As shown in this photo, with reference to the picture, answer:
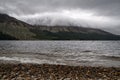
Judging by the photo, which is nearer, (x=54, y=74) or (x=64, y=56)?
(x=54, y=74)

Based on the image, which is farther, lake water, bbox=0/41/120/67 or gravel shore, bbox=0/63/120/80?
lake water, bbox=0/41/120/67

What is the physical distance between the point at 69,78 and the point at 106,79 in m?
3.50

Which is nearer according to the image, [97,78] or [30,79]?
[30,79]

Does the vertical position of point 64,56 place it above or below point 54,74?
below

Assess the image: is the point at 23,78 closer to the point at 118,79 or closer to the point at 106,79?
the point at 106,79

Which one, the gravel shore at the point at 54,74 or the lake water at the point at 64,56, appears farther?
the lake water at the point at 64,56

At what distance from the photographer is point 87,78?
584 inches

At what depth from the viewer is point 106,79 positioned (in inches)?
574

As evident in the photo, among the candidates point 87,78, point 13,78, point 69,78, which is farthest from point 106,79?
point 13,78

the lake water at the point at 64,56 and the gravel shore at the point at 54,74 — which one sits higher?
the gravel shore at the point at 54,74

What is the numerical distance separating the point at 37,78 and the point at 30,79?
2.34 feet

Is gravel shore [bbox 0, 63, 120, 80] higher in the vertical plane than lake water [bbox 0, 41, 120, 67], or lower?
higher

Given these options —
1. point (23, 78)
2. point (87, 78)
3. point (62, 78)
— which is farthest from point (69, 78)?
point (23, 78)

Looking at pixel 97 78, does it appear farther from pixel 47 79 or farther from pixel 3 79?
pixel 3 79
